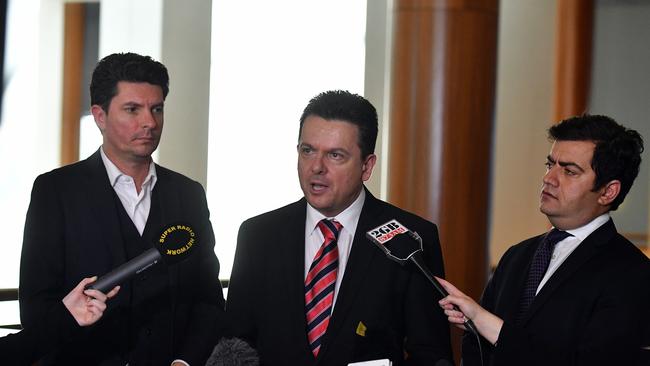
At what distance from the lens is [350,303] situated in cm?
246

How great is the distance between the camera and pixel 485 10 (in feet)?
16.6

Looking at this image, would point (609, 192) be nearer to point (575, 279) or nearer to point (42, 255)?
point (575, 279)

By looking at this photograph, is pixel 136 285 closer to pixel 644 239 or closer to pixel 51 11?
pixel 51 11

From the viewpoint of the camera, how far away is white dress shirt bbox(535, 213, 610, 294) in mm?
2684

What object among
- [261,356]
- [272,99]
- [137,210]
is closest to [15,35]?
[272,99]

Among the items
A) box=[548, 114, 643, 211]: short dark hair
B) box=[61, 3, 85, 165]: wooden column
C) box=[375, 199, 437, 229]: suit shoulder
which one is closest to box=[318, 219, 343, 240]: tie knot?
box=[375, 199, 437, 229]: suit shoulder

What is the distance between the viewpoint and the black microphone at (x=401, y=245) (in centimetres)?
221

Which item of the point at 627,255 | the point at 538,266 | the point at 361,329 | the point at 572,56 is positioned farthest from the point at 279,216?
the point at 572,56

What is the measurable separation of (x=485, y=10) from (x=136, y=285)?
297 centimetres

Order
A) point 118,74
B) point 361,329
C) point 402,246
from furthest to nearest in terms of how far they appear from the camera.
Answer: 1. point 118,74
2. point 361,329
3. point 402,246

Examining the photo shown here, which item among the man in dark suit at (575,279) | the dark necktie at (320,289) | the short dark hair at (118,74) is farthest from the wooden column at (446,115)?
the dark necktie at (320,289)

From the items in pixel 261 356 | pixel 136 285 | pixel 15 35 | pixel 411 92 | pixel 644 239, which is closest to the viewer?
pixel 261 356

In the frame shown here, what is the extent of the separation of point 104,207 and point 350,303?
768mm

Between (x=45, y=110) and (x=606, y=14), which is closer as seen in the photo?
(x=45, y=110)
